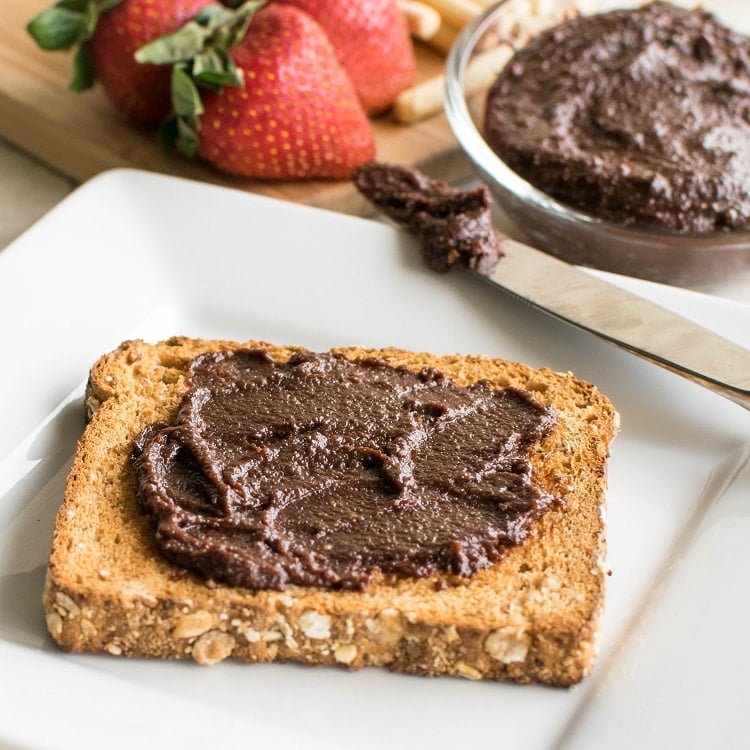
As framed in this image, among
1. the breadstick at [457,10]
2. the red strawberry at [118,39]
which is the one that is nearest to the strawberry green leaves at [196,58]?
the red strawberry at [118,39]

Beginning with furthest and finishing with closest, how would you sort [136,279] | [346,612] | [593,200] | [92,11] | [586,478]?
[92,11], [593,200], [136,279], [586,478], [346,612]

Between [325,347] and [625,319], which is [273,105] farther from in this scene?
[625,319]

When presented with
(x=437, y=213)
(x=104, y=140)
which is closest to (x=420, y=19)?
(x=104, y=140)

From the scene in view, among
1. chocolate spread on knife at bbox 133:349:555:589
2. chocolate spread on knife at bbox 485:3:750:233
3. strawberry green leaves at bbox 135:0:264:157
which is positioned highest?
strawberry green leaves at bbox 135:0:264:157

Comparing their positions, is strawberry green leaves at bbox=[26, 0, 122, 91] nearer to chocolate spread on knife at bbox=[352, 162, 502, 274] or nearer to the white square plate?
the white square plate

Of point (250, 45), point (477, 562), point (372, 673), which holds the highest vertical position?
point (250, 45)

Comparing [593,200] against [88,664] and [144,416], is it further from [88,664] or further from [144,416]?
[88,664]

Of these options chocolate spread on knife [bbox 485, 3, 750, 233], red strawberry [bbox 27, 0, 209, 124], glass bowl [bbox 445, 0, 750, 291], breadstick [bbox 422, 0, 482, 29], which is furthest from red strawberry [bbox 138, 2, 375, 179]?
breadstick [bbox 422, 0, 482, 29]

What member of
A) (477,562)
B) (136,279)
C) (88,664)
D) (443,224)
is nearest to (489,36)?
(443,224)
